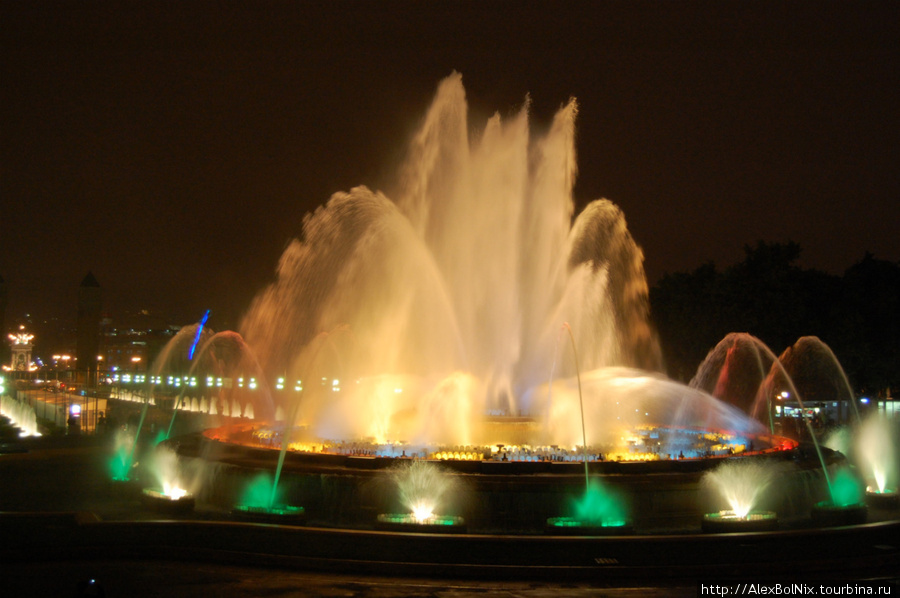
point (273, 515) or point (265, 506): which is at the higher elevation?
point (265, 506)

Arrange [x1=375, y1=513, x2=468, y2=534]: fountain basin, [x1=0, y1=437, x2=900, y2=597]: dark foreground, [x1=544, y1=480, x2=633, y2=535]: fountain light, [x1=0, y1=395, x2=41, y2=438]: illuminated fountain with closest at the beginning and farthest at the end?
[x1=0, y1=437, x2=900, y2=597]: dark foreground → [x1=375, y1=513, x2=468, y2=534]: fountain basin → [x1=544, y1=480, x2=633, y2=535]: fountain light → [x1=0, y1=395, x2=41, y2=438]: illuminated fountain

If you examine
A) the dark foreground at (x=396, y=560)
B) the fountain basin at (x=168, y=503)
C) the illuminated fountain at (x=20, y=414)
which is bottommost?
the dark foreground at (x=396, y=560)

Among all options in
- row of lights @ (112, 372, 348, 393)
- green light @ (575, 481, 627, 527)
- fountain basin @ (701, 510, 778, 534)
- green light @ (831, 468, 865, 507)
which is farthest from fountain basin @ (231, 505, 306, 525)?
row of lights @ (112, 372, 348, 393)

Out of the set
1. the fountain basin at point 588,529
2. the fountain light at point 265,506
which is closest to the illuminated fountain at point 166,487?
the fountain light at point 265,506

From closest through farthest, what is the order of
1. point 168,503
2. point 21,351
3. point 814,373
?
point 168,503
point 814,373
point 21,351

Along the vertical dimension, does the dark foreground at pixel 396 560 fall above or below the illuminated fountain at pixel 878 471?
below

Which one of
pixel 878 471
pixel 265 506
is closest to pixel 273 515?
pixel 265 506

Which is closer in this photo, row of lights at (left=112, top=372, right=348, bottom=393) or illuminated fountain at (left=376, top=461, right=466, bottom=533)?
illuminated fountain at (left=376, top=461, right=466, bottom=533)

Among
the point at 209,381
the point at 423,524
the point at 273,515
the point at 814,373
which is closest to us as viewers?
the point at 423,524

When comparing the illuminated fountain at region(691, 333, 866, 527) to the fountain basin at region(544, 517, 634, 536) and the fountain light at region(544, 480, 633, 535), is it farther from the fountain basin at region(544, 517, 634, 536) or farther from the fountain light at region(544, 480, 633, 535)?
the fountain basin at region(544, 517, 634, 536)

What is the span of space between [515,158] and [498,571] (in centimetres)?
2108

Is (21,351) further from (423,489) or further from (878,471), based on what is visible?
(878,471)

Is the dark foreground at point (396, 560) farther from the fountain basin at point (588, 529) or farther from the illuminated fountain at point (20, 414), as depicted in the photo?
the illuminated fountain at point (20, 414)

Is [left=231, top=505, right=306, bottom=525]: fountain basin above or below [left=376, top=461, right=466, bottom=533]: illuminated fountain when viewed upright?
below
